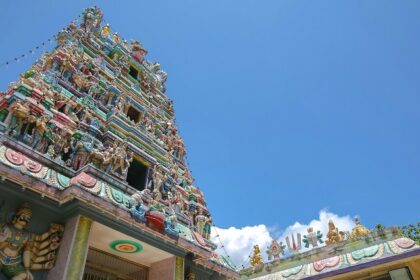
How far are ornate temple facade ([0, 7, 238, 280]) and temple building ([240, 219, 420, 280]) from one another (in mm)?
4970

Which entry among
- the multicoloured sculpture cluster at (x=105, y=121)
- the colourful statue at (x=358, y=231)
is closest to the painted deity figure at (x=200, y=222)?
the multicoloured sculpture cluster at (x=105, y=121)

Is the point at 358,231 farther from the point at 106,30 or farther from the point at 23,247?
the point at 106,30

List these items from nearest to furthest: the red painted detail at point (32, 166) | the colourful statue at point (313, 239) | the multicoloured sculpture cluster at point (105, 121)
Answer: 1. the red painted detail at point (32, 166)
2. the multicoloured sculpture cluster at point (105, 121)
3. the colourful statue at point (313, 239)

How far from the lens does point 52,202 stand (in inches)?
330

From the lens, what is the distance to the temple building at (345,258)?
1341 centimetres

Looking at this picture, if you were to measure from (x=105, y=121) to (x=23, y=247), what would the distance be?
6381mm

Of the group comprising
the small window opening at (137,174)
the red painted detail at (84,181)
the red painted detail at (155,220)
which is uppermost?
the small window opening at (137,174)

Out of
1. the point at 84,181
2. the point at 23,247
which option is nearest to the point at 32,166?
the point at 84,181

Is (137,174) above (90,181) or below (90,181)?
above

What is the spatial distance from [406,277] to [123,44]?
17.4 metres

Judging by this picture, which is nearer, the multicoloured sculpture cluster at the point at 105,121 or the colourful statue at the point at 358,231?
the multicoloured sculpture cluster at the point at 105,121

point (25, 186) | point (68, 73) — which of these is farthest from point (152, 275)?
point (68, 73)

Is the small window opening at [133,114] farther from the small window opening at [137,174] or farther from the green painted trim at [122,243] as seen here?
the green painted trim at [122,243]

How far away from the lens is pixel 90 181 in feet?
29.7
